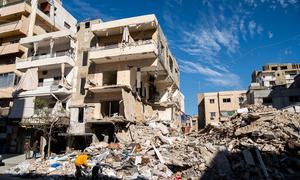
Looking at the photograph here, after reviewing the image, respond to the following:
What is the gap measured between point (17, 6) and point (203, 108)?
3997 centimetres

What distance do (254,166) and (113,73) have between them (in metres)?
18.6

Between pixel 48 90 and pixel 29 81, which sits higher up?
pixel 29 81

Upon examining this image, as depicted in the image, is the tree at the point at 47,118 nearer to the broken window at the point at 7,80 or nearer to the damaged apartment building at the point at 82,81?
the damaged apartment building at the point at 82,81

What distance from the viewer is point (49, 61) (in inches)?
1166

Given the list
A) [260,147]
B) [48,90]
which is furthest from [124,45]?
[260,147]

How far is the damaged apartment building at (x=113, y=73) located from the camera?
2600cm

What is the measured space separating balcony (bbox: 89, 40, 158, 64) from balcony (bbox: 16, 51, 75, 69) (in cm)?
282

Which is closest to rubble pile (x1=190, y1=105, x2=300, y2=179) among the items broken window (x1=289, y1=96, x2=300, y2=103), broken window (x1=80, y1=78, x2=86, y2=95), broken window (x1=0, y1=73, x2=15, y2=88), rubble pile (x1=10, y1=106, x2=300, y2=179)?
rubble pile (x1=10, y1=106, x2=300, y2=179)

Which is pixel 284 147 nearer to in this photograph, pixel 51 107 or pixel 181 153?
pixel 181 153

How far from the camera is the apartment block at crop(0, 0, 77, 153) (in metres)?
29.9

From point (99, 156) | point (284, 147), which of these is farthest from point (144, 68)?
point (284, 147)

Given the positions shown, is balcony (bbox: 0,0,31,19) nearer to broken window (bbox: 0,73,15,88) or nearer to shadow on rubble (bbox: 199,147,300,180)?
broken window (bbox: 0,73,15,88)

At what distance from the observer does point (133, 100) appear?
26.8 metres

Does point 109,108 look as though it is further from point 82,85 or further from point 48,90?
point 48,90
